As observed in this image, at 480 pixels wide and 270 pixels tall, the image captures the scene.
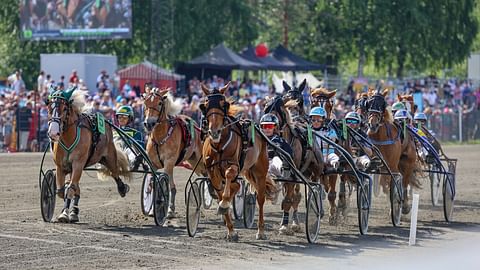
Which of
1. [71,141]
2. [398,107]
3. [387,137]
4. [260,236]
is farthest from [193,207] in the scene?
[398,107]

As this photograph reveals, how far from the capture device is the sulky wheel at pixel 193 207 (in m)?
11.4

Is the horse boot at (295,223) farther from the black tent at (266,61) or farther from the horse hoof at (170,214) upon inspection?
the black tent at (266,61)

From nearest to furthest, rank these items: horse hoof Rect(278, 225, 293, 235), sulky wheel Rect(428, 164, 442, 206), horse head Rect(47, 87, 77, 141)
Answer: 1. horse hoof Rect(278, 225, 293, 235)
2. horse head Rect(47, 87, 77, 141)
3. sulky wheel Rect(428, 164, 442, 206)

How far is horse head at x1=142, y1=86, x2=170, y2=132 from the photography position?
44.8ft

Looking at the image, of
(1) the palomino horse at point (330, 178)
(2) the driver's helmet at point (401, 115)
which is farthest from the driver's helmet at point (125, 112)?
(2) the driver's helmet at point (401, 115)

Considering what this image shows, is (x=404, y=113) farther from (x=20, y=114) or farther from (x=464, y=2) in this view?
(x=464, y=2)

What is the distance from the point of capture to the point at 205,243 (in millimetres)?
11156

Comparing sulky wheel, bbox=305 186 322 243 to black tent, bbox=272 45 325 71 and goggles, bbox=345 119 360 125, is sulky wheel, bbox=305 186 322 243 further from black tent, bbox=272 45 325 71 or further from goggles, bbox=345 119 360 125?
black tent, bbox=272 45 325 71

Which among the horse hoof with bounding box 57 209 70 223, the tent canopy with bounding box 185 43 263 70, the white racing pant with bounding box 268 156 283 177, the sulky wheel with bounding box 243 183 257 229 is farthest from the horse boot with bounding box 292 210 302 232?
→ the tent canopy with bounding box 185 43 263 70

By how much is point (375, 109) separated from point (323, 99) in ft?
2.88

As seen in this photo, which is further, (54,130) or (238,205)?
(238,205)

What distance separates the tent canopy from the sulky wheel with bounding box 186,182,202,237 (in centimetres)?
1966

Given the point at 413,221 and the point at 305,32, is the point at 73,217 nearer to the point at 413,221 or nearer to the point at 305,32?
the point at 413,221

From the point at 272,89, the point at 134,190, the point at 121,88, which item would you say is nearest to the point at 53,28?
the point at 121,88
